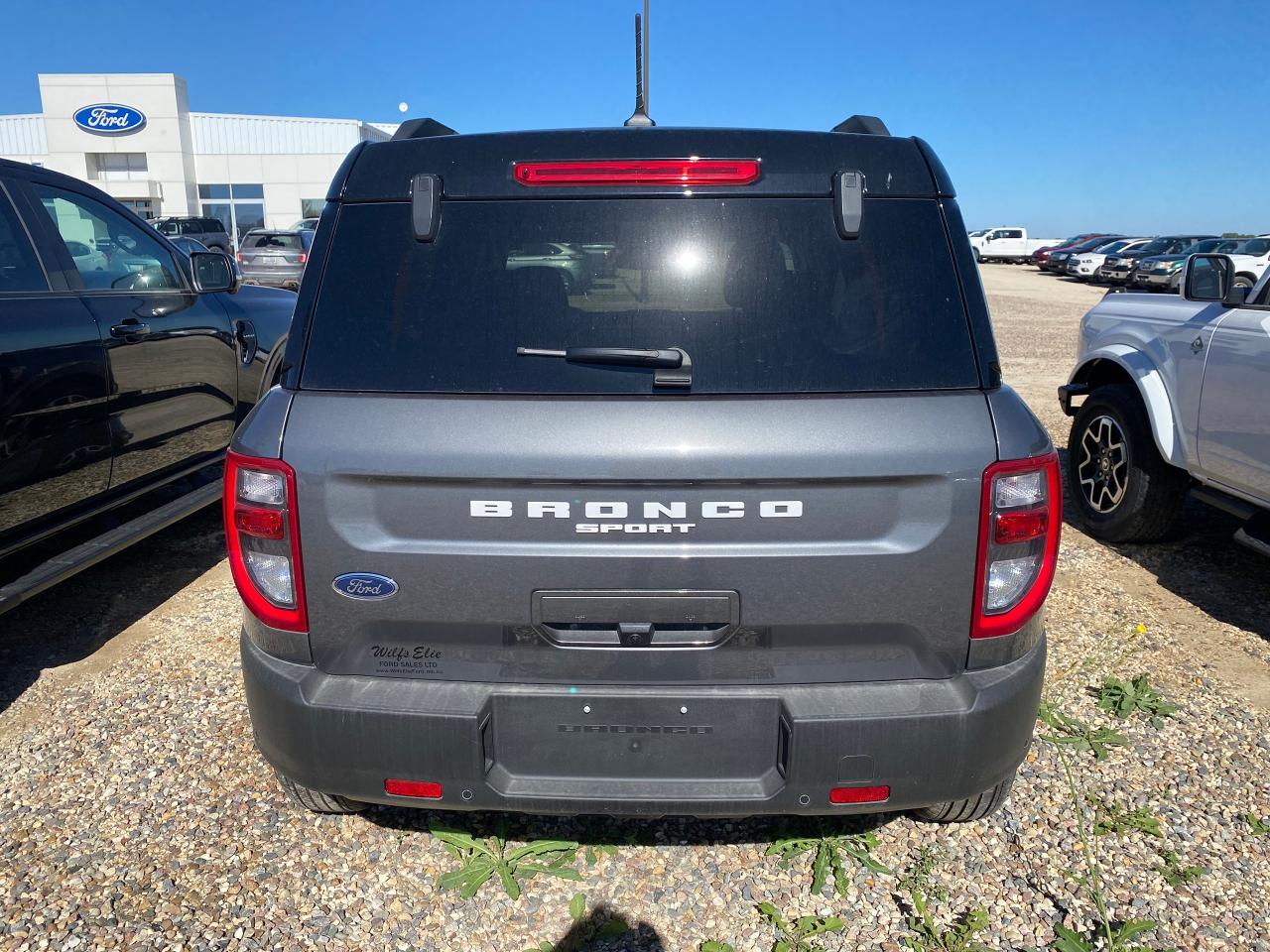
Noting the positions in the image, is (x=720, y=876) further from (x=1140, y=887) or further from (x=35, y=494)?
(x=35, y=494)

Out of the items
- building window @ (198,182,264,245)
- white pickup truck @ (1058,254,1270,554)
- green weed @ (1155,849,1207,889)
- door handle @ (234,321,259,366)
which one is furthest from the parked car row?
building window @ (198,182,264,245)

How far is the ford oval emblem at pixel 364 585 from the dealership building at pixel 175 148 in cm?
4754

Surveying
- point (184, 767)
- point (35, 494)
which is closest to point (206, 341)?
point (35, 494)

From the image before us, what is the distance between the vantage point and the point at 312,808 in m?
2.71

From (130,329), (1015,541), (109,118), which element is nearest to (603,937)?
(1015,541)

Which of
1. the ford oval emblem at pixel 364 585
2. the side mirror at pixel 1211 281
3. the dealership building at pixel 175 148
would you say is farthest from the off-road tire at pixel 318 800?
the dealership building at pixel 175 148

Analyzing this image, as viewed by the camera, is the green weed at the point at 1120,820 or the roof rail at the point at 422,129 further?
the green weed at the point at 1120,820

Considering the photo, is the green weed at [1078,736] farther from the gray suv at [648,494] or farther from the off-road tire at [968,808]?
the gray suv at [648,494]

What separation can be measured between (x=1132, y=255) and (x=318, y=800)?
36.0 m

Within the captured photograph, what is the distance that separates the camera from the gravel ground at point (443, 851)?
8.06 ft

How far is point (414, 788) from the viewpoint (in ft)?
7.21

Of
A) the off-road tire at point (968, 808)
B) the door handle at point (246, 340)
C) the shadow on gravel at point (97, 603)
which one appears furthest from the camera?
the door handle at point (246, 340)

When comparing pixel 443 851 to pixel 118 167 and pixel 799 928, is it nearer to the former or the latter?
pixel 799 928

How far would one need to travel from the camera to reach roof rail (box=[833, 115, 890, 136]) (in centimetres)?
263
